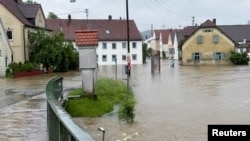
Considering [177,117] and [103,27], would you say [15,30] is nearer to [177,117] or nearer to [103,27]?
[103,27]

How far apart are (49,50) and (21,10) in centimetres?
900

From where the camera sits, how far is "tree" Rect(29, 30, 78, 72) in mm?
55062

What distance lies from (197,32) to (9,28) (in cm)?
3531

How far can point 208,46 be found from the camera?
253 feet

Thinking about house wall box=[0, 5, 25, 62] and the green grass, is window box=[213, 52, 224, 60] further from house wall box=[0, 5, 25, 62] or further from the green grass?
the green grass

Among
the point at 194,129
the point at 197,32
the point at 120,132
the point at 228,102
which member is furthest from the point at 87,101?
the point at 197,32

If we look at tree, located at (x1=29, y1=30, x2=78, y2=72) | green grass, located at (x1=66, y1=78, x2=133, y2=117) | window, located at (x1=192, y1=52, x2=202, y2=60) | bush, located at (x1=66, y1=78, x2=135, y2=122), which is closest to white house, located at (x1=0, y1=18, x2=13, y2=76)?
tree, located at (x1=29, y1=30, x2=78, y2=72)

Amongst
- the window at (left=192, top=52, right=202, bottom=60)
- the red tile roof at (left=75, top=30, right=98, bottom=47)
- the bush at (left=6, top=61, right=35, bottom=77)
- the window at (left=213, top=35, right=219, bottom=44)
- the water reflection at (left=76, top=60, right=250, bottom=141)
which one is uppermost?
the window at (left=213, top=35, right=219, bottom=44)

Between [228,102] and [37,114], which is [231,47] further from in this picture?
[37,114]

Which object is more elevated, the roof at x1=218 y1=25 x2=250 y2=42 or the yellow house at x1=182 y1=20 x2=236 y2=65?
the roof at x1=218 y1=25 x2=250 y2=42

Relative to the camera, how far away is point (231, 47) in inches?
3024

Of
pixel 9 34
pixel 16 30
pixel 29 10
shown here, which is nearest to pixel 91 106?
pixel 16 30

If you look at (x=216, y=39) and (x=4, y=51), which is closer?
(x=4, y=51)

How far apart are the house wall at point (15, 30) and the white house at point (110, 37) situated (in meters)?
34.0
